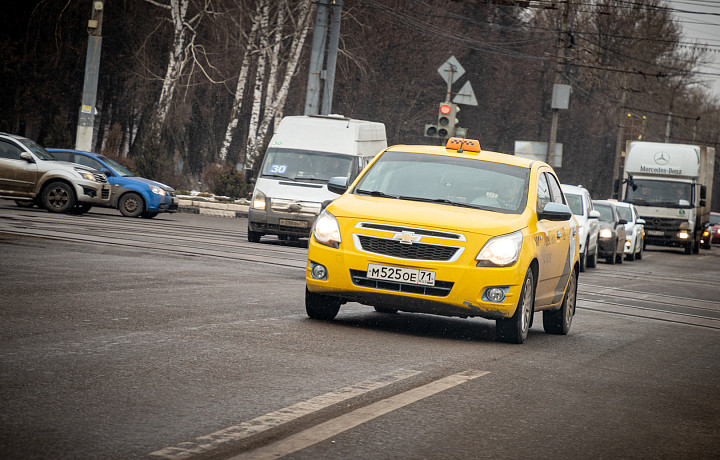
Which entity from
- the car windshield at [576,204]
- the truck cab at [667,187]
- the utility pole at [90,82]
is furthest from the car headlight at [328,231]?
the truck cab at [667,187]

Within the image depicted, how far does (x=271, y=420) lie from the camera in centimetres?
548

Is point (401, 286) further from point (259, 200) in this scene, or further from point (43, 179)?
point (43, 179)

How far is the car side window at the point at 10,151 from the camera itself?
23.4 meters

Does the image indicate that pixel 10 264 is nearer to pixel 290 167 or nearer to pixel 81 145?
pixel 290 167

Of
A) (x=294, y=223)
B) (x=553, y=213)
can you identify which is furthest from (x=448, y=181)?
(x=294, y=223)

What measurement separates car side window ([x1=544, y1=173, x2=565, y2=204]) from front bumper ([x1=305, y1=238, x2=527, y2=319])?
90.4 inches

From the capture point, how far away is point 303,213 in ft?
69.6

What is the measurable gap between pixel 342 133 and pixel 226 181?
577 inches

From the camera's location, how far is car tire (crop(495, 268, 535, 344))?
933cm

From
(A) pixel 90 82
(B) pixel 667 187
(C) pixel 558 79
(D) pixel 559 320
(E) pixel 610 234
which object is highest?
(C) pixel 558 79

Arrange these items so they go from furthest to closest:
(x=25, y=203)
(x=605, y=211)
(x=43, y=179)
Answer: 1. (x=605, y=211)
2. (x=25, y=203)
3. (x=43, y=179)

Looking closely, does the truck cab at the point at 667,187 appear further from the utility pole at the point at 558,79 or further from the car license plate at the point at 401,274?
the car license plate at the point at 401,274

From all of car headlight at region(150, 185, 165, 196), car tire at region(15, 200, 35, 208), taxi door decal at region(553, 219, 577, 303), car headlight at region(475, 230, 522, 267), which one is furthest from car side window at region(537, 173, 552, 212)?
car headlight at region(150, 185, 165, 196)

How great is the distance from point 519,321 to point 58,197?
54.7 ft
